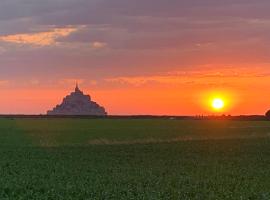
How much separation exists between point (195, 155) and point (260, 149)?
8.90 m

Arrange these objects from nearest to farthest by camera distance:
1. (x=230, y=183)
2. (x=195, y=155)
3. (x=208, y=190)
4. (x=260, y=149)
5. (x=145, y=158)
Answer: (x=208, y=190), (x=230, y=183), (x=145, y=158), (x=195, y=155), (x=260, y=149)

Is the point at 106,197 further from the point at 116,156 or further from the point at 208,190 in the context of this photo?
the point at 116,156

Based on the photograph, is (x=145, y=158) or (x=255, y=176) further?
(x=145, y=158)

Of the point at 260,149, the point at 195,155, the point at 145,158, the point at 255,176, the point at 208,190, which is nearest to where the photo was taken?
the point at 208,190

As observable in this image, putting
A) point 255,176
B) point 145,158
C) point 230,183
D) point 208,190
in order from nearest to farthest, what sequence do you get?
point 208,190, point 230,183, point 255,176, point 145,158

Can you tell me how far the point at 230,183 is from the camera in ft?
89.4

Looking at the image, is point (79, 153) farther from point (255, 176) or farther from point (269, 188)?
point (269, 188)

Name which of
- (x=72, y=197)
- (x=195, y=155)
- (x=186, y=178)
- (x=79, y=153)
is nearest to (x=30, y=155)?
(x=79, y=153)

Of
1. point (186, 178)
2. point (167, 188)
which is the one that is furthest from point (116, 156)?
point (167, 188)

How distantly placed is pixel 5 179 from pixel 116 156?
14.3 m

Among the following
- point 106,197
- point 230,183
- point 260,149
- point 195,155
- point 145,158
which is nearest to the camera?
point 106,197

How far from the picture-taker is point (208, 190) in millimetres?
24797

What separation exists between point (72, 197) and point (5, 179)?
6328mm

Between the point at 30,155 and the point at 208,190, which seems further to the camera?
the point at 30,155
